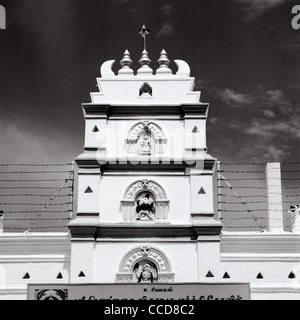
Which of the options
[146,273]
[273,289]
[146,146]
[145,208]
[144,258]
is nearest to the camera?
[146,273]

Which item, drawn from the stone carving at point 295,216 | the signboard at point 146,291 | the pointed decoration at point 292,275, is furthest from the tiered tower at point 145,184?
the stone carving at point 295,216

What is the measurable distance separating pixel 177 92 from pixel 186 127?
50.9 inches

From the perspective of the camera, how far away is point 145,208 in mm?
19984

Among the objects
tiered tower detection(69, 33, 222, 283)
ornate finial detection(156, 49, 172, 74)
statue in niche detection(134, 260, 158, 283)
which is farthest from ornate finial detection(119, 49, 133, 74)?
statue in niche detection(134, 260, 158, 283)

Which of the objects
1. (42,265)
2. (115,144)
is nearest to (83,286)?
(42,265)

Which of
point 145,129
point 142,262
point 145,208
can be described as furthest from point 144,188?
point 142,262

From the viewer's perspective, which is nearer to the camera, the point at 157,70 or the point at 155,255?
the point at 155,255

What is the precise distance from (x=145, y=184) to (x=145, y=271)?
9.10 ft

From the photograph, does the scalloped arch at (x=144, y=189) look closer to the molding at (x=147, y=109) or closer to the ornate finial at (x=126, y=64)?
the molding at (x=147, y=109)

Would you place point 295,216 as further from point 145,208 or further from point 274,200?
point 145,208

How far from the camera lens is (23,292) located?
1991 cm

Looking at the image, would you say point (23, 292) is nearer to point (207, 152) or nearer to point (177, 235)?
point (177, 235)

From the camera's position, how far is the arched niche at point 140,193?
19.9 meters
